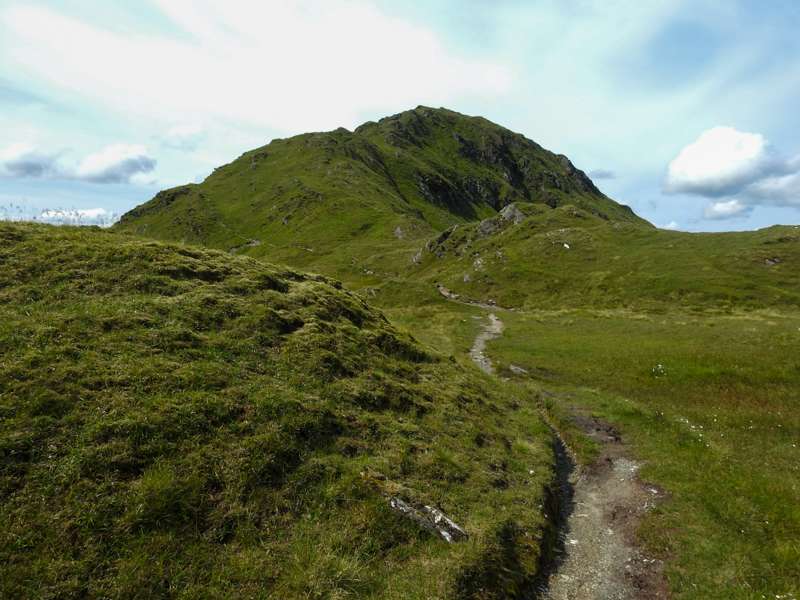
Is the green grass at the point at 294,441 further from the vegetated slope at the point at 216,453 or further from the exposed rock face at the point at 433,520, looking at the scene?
the exposed rock face at the point at 433,520

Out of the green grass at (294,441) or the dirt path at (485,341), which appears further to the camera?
the dirt path at (485,341)

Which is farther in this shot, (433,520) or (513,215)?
(513,215)

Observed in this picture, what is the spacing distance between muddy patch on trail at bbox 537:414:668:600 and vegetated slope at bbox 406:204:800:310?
211ft

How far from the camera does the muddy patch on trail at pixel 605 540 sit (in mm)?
14703

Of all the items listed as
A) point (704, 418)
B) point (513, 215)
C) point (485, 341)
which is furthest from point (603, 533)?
point (513, 215)

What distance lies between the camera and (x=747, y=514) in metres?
17.9

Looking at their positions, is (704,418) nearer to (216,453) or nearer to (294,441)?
(294,441)

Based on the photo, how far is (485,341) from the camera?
56500mm

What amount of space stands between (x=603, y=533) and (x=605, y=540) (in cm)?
52

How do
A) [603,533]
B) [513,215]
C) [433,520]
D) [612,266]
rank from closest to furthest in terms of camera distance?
[433,520]
[603,533]
[612,266]
[513,215]

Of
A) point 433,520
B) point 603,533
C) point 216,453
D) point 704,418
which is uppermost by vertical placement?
point 216,453

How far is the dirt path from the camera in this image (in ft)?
146

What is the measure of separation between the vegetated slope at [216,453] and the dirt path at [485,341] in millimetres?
19047

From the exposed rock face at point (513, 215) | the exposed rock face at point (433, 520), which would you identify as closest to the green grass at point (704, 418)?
the exposed rock face at point (433, 520)
